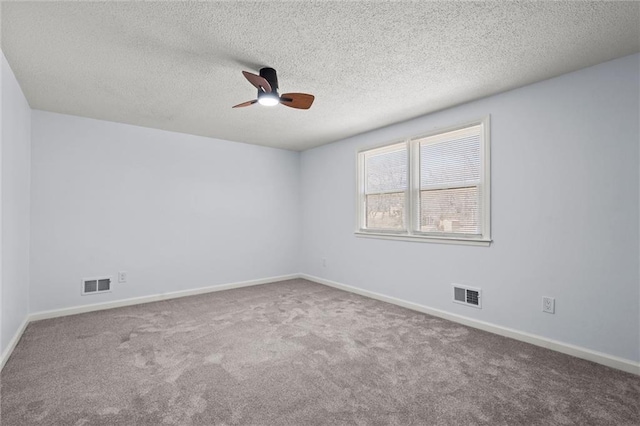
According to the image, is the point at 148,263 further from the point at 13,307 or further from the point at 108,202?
the point at 13,307

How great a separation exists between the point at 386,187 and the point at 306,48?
2.58 m

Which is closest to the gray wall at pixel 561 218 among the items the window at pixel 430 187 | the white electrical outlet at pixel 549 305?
the white electrical outlet at pixel 549 305

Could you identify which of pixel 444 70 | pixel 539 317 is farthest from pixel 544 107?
pixel 539 317

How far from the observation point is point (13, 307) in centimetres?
297

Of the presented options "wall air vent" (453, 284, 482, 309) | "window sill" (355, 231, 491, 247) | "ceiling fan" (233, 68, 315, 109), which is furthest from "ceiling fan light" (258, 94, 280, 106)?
"wall air vent" (453, 284, 482, 309)

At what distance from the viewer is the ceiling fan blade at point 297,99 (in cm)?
272

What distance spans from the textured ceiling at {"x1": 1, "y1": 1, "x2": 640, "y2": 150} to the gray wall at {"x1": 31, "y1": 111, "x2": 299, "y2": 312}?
0.73 meters

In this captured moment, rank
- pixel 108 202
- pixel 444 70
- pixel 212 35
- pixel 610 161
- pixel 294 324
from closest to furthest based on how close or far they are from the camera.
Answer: pixel 212 35, pixel 610 161, pixel 444 70, pixel 294 324, pixel 108 202

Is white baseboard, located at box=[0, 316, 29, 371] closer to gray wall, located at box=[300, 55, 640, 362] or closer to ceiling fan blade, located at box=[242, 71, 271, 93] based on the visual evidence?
ceiling fan blade, located at box=[242, 71, 271, 93]

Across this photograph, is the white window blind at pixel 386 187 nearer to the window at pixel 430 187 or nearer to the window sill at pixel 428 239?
the window at pixel 430 187

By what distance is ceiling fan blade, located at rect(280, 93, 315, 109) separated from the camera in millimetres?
2719

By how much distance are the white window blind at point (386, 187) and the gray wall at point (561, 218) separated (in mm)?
548

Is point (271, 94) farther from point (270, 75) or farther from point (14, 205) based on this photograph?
point (14, 205)

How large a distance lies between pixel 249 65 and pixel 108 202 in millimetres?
2969
